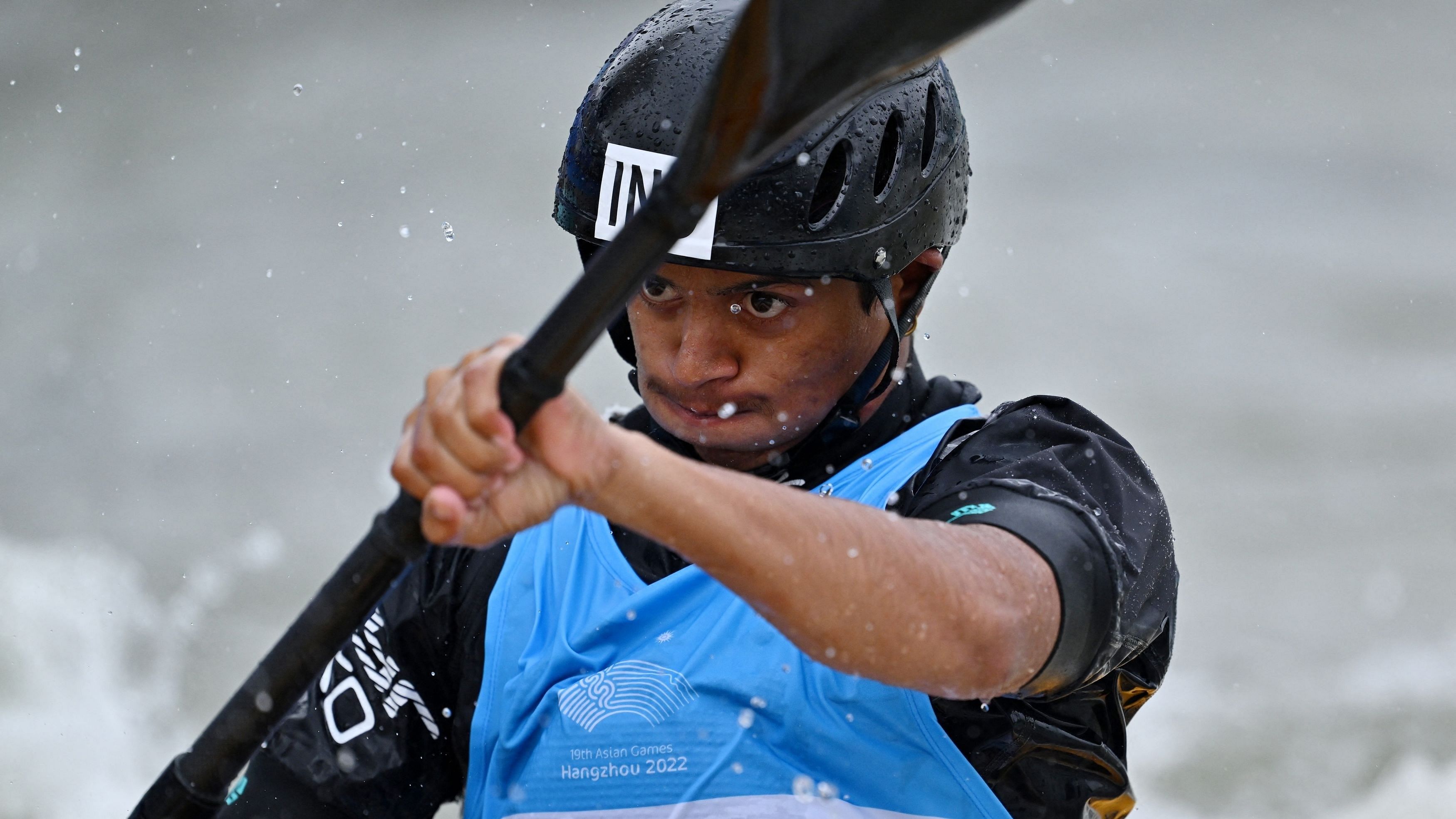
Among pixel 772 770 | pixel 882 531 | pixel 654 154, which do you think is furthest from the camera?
pixel 654 154

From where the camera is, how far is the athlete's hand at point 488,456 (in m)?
1.34

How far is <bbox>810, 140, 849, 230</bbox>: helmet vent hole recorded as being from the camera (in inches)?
94.2

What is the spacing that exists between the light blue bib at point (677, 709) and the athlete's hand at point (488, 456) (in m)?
0.79

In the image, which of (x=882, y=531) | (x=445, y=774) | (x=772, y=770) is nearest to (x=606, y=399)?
(x=445, y=774)

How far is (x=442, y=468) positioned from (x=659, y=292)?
3.52ft

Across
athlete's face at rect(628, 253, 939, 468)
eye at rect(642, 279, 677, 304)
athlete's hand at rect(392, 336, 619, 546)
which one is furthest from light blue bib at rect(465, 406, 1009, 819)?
athlete's hand at rect(392, 336, 619, 546)

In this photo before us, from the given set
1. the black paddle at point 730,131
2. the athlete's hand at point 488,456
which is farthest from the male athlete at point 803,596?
the black paddle at point 730,131

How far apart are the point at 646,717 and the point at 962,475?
0.58 meters

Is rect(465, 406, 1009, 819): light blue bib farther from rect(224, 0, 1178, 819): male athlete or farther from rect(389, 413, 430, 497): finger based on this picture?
rect(389, 413, 430, 497): finger

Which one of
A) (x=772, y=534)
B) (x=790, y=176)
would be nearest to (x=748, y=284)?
(x=790, y=176)

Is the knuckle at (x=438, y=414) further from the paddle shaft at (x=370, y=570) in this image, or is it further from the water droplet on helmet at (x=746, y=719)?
the water droplet on helmet at (x=746, y=719)

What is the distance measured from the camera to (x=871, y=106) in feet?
8.05

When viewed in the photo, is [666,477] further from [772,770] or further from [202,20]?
[202,20]

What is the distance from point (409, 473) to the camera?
1.39m
